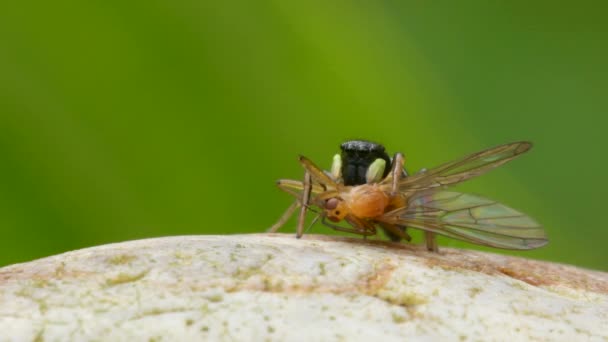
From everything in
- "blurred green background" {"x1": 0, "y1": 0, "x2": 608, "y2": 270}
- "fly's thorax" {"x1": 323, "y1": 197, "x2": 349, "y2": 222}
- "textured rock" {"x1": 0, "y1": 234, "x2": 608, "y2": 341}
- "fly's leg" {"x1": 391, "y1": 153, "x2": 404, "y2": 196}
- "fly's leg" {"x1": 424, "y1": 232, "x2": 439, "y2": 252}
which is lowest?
"textured rock" {"x1": 0, "y1": 234, "x2": 608, "y2": 341}

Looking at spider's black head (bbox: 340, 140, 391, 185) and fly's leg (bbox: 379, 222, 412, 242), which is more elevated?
spider's black head (bbox: 340, 140, 391, 185)

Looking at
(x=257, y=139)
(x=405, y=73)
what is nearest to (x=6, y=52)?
(x=257, y=139)

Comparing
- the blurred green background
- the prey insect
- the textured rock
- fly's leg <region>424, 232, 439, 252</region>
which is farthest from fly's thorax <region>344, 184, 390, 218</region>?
the blurred green background

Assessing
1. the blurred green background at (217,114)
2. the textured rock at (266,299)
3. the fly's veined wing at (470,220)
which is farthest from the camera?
the blurred green background at (217,114)

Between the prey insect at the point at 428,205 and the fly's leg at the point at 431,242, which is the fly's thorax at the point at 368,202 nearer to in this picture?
the prey insect at the point at 428,205

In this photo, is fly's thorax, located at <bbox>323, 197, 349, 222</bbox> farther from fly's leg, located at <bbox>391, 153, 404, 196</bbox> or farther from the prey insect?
fly's leg, located at <bbox>391, 153, 404, 196</bbox>

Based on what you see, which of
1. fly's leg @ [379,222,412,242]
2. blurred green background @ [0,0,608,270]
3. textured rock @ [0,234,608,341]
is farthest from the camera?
blurred green background @ [0,0,608,270]

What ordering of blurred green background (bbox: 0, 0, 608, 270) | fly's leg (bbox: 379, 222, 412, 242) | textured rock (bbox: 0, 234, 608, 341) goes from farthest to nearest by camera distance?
blurred green background (bbox: 0, 0, 608, 270)
fly's leg (bbox: 379, 222, 412, 242)
textured rock (bbox: 0, 234, 608, 341)

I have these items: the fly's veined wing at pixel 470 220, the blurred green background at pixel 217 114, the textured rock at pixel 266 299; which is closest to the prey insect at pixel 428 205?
the fly's veined wing at pixel 470 220

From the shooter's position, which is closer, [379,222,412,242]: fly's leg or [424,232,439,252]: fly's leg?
[424,232,439,252]: fly's leg
